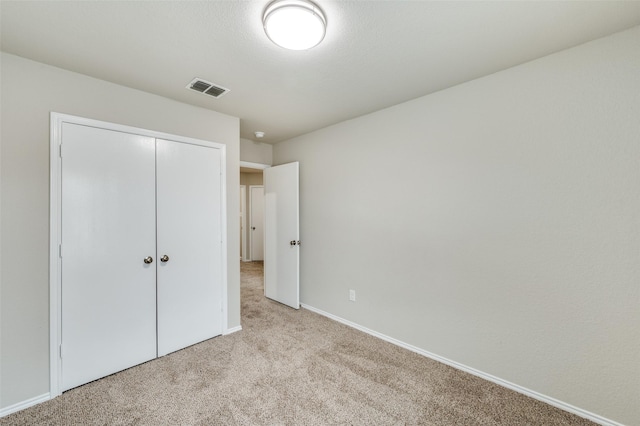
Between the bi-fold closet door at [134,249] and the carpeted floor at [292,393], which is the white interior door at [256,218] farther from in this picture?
the carpeted floor at [292,393]

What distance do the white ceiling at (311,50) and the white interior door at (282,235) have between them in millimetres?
1533

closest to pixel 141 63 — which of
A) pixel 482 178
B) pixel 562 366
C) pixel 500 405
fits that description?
pixel 482 178

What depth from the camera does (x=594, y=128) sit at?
172 centimetres

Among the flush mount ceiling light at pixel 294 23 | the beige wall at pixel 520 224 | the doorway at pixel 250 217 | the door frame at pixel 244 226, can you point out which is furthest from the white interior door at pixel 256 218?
the flush mount ceiling light at pixel 294 23

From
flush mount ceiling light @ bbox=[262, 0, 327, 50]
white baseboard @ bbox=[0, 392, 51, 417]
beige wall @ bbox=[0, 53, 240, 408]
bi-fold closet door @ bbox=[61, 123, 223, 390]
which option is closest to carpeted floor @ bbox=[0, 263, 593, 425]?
white baseboard @ bbox=[0, 392, 51, 417]

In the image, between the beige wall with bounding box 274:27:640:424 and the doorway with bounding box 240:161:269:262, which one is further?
the doorway with bounding box 240:161:269:262

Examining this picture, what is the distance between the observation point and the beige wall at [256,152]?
3.93 m

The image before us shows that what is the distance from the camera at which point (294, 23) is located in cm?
142

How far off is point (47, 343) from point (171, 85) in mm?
2275

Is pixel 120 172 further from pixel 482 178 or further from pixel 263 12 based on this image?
pixel 482 178

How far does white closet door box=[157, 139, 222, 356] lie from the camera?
2523 millimetres

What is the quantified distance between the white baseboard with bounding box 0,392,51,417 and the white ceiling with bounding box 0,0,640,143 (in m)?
2.49

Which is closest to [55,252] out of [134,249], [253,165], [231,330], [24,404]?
[134,249]

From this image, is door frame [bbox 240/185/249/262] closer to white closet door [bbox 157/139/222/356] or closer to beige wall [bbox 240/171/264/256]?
beige wall [bbox 240/171/264/256]
